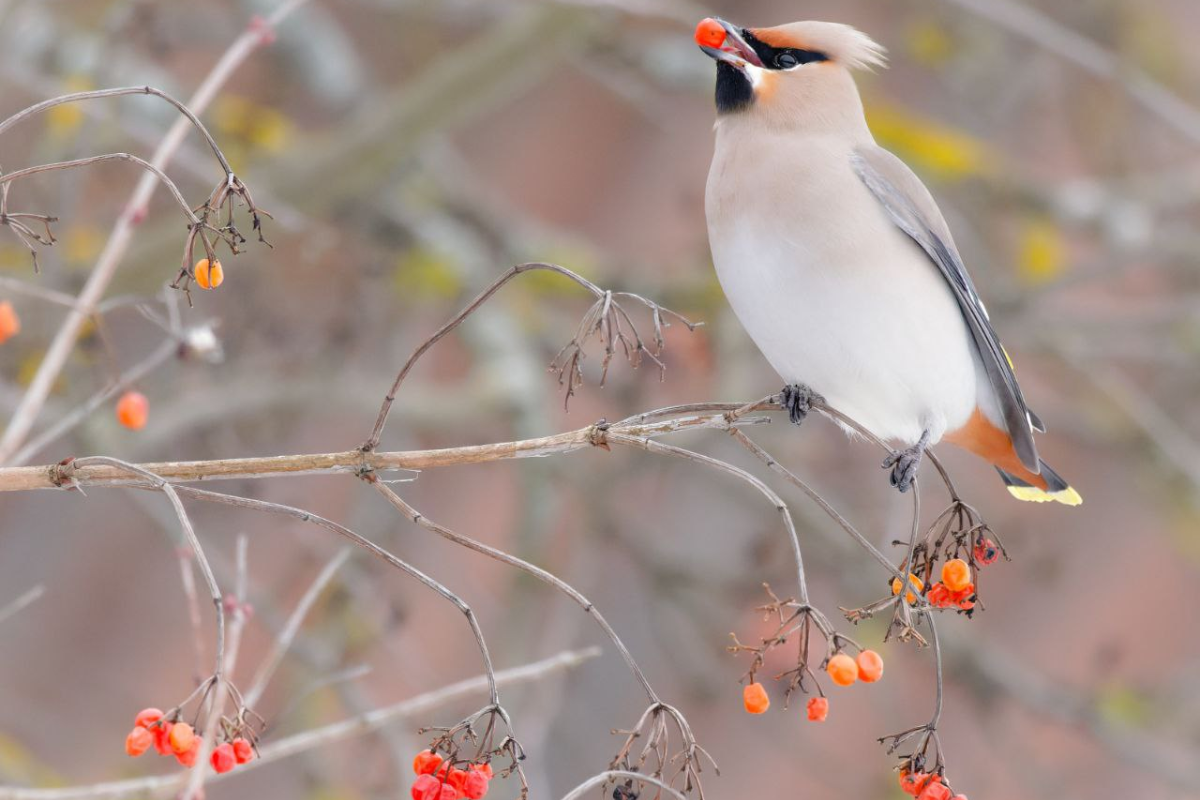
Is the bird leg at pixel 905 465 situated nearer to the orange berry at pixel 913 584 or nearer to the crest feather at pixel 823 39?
the orange berry at pixel 913 584

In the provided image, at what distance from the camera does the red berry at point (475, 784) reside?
1.53 m

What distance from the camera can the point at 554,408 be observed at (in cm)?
536

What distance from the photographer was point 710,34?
2.42m

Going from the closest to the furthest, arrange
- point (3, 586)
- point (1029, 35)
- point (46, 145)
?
1. point (1029, 35)
2. point (46, 145)
3. point (3, 586)

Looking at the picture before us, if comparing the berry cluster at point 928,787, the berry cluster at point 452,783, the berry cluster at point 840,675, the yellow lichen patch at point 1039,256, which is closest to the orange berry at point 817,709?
the berry cluster at point 840,675

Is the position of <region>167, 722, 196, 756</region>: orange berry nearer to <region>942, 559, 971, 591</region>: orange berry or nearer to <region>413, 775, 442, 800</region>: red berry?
<region>413, 775, 442, 800</region>: red berry

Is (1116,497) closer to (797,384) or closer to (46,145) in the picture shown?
(797,384)

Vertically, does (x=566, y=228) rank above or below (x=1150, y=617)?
above

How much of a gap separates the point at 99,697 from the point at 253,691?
4.02 metres

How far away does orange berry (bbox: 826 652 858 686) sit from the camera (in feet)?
5.19

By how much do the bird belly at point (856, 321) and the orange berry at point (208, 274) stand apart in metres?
1.07

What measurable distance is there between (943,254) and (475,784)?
1.49 metres

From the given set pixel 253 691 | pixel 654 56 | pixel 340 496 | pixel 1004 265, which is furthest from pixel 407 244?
pixel 253 691

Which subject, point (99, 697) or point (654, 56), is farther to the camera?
point (99, 697)
